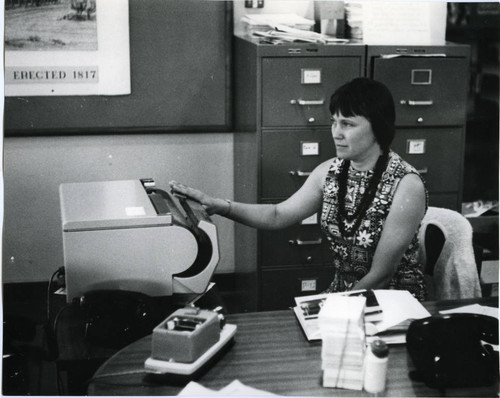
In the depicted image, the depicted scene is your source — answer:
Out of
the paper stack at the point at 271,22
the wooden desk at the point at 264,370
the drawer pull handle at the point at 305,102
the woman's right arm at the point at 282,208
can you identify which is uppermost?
the paper stack at the point at 271,22

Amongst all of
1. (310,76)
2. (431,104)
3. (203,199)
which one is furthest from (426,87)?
(203,199)

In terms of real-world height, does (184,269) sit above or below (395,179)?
below

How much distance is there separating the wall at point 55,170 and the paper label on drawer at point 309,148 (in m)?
0.56

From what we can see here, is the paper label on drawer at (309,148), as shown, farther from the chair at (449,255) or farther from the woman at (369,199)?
the chair at (449,255)

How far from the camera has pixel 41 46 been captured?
2869 mm

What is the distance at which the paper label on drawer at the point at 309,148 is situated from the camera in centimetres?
282

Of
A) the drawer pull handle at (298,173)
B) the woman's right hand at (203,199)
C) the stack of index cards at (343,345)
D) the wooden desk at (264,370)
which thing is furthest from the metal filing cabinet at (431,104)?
the stack of index cards at (343,345)

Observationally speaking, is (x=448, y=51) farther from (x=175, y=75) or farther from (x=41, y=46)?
(x=41, y=46)

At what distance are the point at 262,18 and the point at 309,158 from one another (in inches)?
25.7

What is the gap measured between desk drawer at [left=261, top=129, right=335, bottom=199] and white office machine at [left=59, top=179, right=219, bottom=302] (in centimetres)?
100

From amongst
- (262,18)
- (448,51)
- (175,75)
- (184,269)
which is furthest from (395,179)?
(175,75)

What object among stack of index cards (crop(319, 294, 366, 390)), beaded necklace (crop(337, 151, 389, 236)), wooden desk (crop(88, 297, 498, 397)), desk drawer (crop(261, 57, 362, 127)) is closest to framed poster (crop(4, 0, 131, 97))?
desk drawer (crop(261, 57, 362, 127))

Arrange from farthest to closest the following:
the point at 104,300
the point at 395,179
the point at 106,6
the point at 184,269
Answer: the point at 106,6, the point at 395,179, the point at 184,269, the point at 104,300

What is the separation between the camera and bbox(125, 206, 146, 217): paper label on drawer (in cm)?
176
